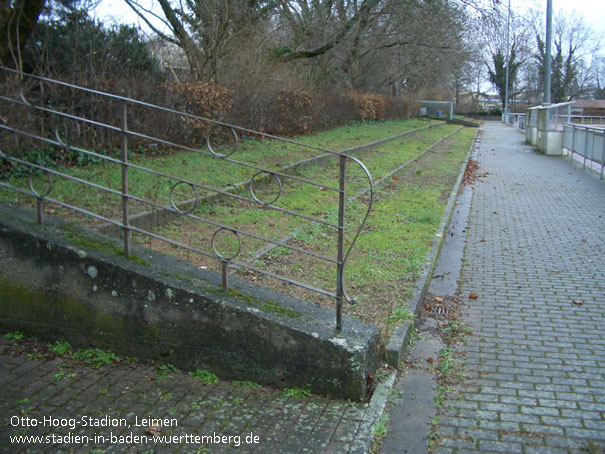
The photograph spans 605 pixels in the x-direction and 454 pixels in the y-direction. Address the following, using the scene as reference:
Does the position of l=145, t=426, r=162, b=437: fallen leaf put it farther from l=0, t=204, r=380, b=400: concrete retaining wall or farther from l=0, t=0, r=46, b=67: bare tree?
l=0, t=0, r=46, b=67: bare tree

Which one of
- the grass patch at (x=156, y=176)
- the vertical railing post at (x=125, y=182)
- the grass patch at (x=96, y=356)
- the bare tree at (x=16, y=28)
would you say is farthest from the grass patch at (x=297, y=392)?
the bare tree at (x=16, y=28)

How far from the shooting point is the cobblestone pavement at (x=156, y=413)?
339cm

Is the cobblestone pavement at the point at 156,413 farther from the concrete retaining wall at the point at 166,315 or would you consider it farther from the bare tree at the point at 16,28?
the bare tree at the point at 16,28

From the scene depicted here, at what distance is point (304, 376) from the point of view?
403 cm

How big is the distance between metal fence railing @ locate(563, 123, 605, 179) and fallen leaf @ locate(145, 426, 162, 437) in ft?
48.1

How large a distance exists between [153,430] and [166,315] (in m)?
0.93

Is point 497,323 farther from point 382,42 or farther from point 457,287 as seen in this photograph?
point 382,42

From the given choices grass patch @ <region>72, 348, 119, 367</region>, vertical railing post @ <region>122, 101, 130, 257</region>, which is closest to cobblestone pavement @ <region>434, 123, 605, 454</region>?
grass patch @ <region>72, 348, 119, 367</region>

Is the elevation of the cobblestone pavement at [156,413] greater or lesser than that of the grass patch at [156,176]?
lesser

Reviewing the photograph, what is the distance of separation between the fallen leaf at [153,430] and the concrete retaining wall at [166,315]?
2.48 feet

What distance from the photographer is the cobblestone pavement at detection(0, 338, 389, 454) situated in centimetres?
339

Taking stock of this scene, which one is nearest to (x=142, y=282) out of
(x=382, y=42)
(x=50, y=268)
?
(x=50, y=268)

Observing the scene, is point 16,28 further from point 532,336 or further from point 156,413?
point 532,336

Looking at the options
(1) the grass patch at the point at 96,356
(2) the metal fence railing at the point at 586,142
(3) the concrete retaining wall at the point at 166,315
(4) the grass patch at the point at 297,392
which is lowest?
(4) the grass patch at the point at 297,392
